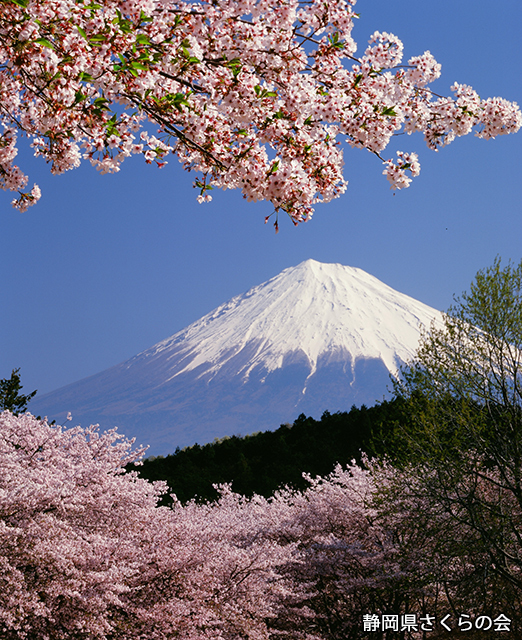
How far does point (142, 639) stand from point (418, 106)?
7.92m

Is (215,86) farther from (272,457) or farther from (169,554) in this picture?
(272,457)

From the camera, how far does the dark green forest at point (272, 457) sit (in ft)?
85.9

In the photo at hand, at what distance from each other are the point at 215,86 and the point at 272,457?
2896cm

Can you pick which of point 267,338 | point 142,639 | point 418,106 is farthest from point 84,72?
point 267,338

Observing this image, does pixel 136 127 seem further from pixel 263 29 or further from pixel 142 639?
pixel 142 639

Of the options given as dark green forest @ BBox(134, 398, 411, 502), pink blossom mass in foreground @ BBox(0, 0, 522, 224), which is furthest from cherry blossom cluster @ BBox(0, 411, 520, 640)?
dark green forest @ BBox(134, 398, 411, 502)

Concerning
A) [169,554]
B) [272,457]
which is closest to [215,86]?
[169,554]

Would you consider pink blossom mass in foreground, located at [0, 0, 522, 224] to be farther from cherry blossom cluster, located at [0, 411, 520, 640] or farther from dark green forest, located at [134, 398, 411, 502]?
dark green forest, located at [134, 398, 411, 502]

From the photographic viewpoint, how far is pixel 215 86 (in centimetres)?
392

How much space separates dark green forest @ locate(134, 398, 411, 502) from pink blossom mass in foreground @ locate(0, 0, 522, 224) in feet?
65.1

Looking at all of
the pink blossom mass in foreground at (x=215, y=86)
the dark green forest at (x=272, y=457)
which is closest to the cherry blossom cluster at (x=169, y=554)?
the pink blossom mass in foreground at (x=215, y=86)

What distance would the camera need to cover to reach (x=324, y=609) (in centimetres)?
1351

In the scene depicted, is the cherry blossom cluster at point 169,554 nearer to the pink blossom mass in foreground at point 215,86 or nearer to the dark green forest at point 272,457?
the pink blossom mass in foreground at point 215,86

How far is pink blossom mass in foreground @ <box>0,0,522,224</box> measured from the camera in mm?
3469
